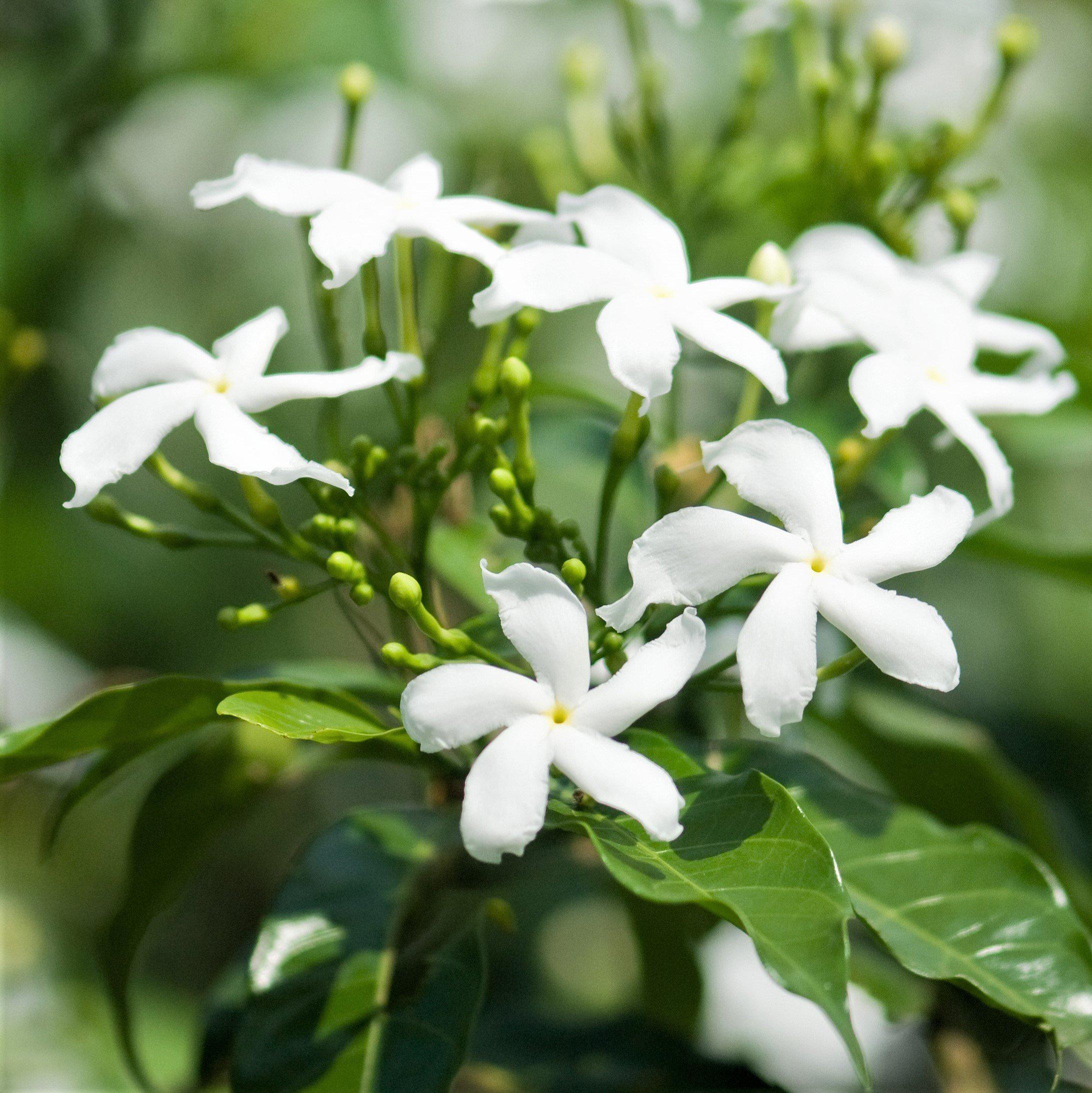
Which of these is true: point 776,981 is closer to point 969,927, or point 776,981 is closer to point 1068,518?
point 969,927

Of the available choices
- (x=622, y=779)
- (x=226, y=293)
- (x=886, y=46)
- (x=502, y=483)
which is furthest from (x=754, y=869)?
(x=226, y=293)

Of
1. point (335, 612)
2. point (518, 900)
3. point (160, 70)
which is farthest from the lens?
point (335, 612)

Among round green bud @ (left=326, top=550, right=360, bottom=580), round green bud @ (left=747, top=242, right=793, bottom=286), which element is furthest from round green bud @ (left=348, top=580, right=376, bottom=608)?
round green bud @ (left=747, top=242, right=793, bottom=286)

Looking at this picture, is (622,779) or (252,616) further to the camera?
(252,616)

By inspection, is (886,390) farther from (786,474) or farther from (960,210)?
Result: (960,210)

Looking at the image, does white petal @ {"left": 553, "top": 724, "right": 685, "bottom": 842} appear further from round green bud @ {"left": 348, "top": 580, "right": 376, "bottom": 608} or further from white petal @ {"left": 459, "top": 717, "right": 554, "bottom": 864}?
round green bud @ {"left": 348, "top": 580, "right": 376, "bottom": 608}

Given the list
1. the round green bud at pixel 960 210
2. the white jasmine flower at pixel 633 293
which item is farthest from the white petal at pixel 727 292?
the round green bud at pixel 960 210

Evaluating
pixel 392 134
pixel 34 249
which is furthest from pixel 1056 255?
pixel 34 249
